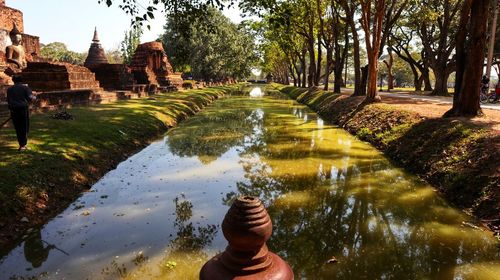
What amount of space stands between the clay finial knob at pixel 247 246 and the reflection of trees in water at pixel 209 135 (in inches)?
376

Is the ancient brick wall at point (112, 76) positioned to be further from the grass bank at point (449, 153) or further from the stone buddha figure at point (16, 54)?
the grass bank at point (449, 153)

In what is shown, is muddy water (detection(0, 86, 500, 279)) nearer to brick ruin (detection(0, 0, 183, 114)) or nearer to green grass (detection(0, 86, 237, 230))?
green grass (detection(0, 86, 237, 230))

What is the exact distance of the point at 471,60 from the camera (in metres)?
11.8

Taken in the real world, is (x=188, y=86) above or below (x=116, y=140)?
above

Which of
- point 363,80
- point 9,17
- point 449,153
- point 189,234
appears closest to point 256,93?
point 363,80

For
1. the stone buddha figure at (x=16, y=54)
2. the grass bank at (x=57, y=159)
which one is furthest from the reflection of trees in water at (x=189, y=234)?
the stone buddha figure at (x=16, y=54)

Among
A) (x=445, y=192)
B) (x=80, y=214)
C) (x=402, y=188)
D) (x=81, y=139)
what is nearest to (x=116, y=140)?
(x=81, y=139)

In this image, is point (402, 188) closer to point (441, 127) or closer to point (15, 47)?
point (441, 127)

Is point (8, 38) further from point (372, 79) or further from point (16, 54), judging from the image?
point (372, 79)

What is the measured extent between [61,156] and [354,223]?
690 cm

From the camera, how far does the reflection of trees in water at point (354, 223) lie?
541cm

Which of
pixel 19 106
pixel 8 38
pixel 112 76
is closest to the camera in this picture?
pixel 19 106

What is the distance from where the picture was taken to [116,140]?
1260 cm

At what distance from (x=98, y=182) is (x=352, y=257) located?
20.9ft
